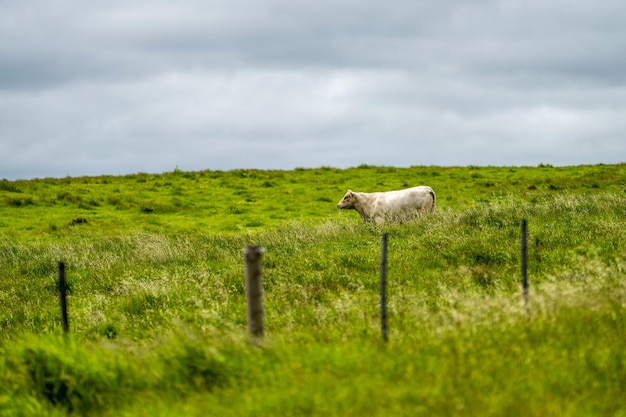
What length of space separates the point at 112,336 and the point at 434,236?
8.78m

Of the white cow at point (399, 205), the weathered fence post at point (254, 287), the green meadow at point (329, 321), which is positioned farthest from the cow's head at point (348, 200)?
the weathered fence post at point (254, 287)

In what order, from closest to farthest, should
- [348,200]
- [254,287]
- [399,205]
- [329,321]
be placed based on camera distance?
[254,287] < [329,321] < [399,205] < [348,200]

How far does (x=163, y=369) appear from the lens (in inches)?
288

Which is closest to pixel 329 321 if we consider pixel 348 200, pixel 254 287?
pixel 254 287

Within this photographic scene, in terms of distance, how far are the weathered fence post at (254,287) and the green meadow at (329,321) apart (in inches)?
9.7

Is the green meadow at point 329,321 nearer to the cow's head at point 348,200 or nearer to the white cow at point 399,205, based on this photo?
the white cow at point 399,205

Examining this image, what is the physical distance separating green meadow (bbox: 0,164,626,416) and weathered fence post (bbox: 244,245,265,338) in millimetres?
247

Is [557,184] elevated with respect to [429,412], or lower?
elevated

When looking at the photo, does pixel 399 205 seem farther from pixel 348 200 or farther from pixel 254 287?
pixel 254 287

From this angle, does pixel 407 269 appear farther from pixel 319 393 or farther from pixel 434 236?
pixel 319 393

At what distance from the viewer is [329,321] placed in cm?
941

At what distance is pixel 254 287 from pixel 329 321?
1.86 metres

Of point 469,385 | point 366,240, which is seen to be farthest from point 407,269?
point 469,385

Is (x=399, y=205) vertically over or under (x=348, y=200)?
under
